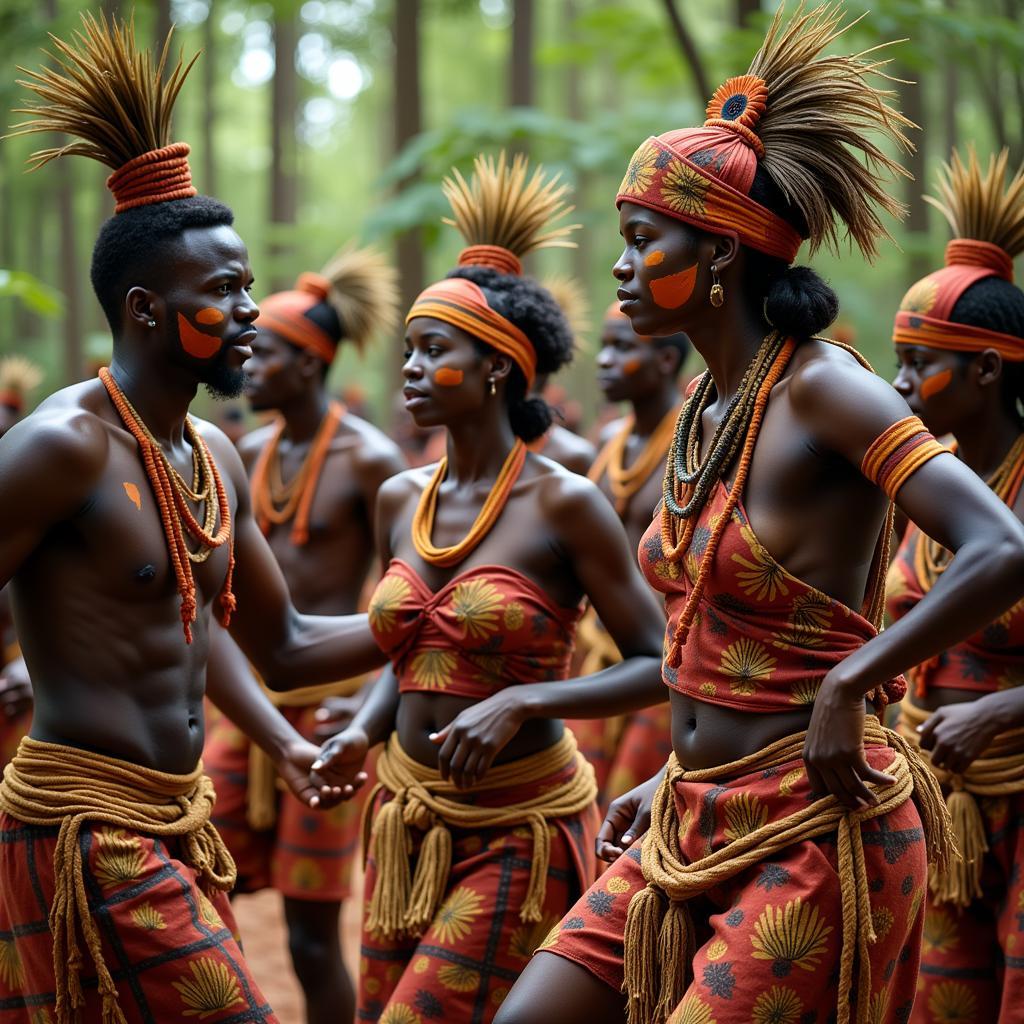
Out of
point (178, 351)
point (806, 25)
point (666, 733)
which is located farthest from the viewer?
point (666, 733)

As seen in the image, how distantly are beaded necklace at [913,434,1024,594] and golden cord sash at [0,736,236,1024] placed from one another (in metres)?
2.36

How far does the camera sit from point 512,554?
169 inches

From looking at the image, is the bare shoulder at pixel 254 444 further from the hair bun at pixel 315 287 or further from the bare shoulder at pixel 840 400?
the bare shoulder at pixel 840 400

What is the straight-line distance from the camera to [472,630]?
4188 mm

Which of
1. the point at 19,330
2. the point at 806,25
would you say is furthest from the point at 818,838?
the point at 19,330

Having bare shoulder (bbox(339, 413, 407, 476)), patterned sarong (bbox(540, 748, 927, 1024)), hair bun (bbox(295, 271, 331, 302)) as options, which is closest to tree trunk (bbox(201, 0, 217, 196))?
hair bun (bbox(295, 271, 331, 302))

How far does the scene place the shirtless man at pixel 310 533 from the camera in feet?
18.7

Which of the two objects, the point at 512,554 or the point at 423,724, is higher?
the point at 512,554

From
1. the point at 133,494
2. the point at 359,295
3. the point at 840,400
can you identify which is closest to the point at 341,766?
the point at 133,494

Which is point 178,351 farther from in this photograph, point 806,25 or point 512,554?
point 806,25

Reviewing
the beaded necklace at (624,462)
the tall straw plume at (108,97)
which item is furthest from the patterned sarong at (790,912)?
the beaded necklace at (624,462)

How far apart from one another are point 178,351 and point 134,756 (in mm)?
1057

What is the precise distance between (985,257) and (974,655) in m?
1.42

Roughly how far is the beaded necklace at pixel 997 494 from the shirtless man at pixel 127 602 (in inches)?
89.1
